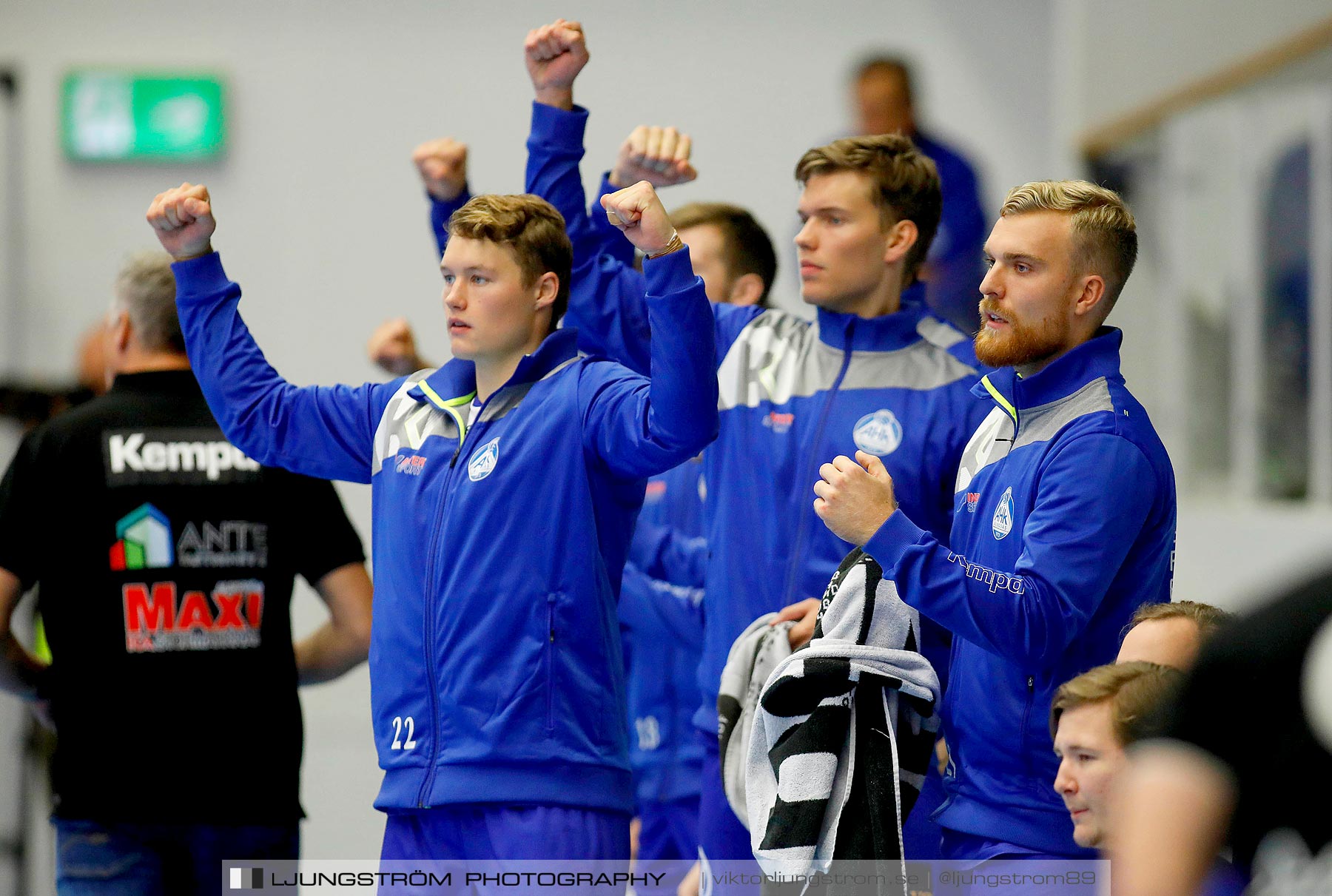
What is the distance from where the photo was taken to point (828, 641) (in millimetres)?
2494

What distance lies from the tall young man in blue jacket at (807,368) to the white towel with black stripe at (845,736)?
1.10 feet

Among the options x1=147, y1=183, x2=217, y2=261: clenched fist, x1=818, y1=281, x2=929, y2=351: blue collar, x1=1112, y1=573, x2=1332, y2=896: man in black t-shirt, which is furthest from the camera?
x1=818, y1=281, x2=929, y2=351: blue collar

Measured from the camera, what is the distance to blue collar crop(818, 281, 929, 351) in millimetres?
3020

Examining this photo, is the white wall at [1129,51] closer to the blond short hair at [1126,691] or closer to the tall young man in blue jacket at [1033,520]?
the tall young man in blue jacket at [1033,520]

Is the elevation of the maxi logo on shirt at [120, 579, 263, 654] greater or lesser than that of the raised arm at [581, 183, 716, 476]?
lesser

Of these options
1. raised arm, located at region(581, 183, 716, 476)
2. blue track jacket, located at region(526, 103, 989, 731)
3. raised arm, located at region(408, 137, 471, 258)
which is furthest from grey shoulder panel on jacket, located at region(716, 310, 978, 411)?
raised arm, located at region(408, 137, 471, 258)

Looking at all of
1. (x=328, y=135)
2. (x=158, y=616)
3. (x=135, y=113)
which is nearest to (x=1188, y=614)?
(x=158, y=616)

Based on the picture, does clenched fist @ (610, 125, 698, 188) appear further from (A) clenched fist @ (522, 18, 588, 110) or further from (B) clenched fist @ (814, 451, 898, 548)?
(B) clenched fist @ (814, 451, 898, 548)

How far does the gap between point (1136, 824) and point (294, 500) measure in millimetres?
2349

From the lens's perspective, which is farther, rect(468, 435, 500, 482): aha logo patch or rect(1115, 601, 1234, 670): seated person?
rect(468, 435, 500, 482): aha logo patch

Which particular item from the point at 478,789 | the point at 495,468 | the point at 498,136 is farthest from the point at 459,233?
the point at 498,136

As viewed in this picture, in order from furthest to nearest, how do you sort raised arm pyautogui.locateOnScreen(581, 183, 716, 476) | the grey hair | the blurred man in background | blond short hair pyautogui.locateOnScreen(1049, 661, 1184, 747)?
the blurred man in background → the grey hair → raised arm pyautogui.locateOnScreen(581, 183, 716, 476) → blond short hair pyautogui.locateOnScreen(1049, 661, 1184, 747)

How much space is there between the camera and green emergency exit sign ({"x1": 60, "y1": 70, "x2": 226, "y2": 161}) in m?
7.28

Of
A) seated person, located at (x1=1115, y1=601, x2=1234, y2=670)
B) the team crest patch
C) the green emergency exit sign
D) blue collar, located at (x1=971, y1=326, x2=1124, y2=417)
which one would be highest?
the green emergency exit sign
